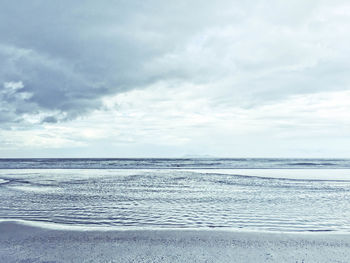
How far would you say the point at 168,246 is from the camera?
27.9 ft

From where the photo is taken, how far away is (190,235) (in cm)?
959

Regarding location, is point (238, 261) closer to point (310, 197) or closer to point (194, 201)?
point (194, 201)

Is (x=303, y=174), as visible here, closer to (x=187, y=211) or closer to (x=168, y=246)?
(x=187, y=211)

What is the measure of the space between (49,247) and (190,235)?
4.26 metres

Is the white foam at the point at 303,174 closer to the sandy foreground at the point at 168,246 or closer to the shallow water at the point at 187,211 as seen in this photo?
the shallow water at the point at 187,211

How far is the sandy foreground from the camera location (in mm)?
7590

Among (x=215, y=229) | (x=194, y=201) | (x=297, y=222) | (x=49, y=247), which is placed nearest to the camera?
(x=49, y=247)

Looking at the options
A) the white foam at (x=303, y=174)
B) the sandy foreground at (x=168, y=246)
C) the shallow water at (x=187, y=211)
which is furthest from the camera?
the white foam at (x=303, y=174)

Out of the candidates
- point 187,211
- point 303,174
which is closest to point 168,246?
point 187,211

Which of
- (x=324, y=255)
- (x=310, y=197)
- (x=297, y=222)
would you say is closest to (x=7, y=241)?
(x=324, y=255)

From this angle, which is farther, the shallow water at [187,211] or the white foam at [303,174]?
the white foam at [303,174]

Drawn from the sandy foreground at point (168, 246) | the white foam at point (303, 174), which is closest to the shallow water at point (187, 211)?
the sandy foreground at point (168, 246)

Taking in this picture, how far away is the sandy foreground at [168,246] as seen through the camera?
7.59 m

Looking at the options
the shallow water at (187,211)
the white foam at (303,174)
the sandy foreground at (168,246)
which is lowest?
the white foam at (303,174)
